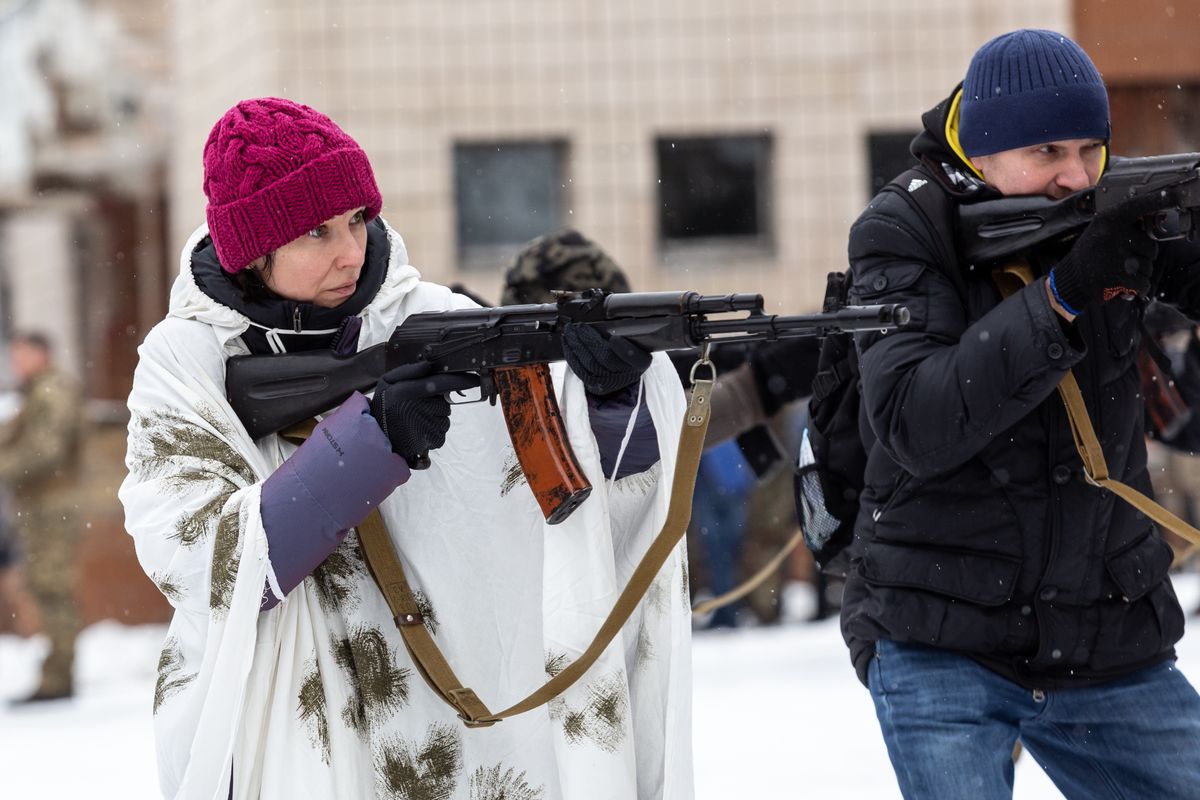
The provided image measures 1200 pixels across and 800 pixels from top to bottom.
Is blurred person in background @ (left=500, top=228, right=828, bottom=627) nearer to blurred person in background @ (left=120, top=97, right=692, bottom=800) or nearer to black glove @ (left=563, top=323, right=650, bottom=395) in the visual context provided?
blurred person in background @ (left=120, top=97, right=692, bottom=800)

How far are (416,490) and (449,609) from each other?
0.20 m

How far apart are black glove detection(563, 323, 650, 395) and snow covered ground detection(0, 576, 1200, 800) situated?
3443mm

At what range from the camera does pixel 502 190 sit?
37.0 ft

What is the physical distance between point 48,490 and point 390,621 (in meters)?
6.50

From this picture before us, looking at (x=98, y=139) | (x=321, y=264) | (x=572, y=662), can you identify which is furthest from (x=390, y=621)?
(x=98, y=139)

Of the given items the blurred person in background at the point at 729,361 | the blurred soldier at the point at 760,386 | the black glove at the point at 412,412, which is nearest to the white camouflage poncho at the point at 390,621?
the black glove at the point at 412,412

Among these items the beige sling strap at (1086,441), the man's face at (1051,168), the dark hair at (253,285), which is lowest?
the beige sling strap at (1086,441)

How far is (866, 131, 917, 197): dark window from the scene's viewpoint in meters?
11.4

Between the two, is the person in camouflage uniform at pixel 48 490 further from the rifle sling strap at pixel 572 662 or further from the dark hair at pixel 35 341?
the rifle sling strap at pixel 572 662

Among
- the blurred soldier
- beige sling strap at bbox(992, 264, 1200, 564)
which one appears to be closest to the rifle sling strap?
beige sling strap at bbox(992, 264, 1200, 564)

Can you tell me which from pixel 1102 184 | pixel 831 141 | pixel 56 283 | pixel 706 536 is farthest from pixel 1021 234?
pixel 56 283

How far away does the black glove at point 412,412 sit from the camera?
99.4 inches

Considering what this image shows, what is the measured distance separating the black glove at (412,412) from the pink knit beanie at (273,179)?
32cm

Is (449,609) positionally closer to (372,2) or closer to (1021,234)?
(1021,234)
